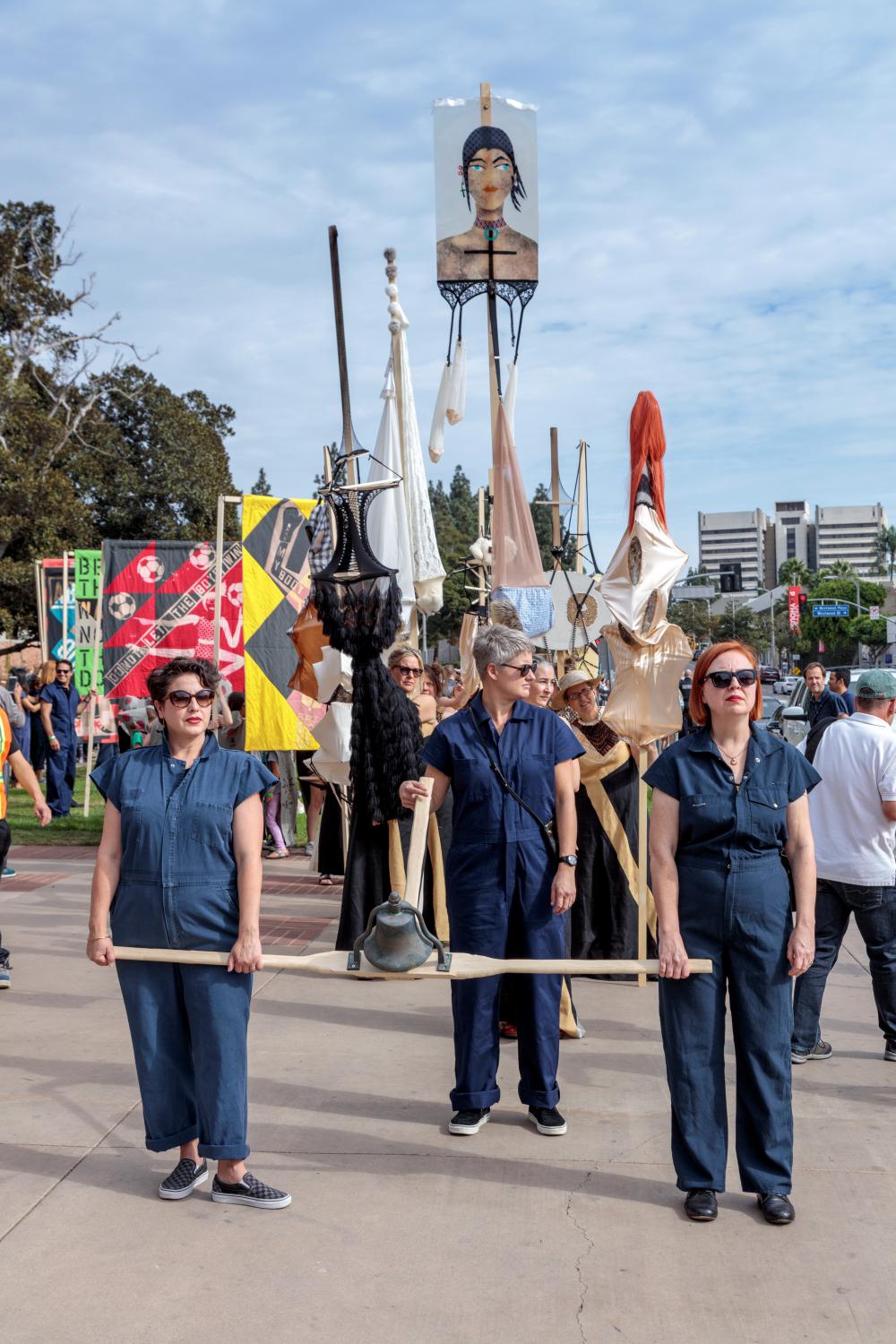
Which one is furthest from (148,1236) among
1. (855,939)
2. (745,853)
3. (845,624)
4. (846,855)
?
(845,624)

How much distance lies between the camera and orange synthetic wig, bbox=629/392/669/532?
6664 millimetres

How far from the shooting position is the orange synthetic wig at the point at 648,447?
666 cm

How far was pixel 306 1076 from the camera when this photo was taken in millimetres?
5461

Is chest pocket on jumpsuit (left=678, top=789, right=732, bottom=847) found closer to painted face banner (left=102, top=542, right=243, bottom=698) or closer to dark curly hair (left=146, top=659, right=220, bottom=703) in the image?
dark curly hair (left=146, top=659, right=220, bottom=703)

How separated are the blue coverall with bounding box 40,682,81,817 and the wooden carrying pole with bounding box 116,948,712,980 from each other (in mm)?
11583

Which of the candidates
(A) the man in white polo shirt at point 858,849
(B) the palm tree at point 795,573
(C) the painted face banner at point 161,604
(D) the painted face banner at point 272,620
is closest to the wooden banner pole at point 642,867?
(A) the man in white polo shirt at point 858,849

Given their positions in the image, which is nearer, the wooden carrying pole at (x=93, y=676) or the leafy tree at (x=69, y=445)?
the wooden carrying pole at (x=93, y=676)

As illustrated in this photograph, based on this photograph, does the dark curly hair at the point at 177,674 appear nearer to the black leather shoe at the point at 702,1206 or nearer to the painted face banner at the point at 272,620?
the black leather shoe at the point at 702,1206

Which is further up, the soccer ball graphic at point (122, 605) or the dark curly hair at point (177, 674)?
the soccer ball graphic at point (122, 605)

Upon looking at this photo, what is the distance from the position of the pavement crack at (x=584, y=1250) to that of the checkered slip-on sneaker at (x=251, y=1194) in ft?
2.88

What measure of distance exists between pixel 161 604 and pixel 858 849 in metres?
8.99

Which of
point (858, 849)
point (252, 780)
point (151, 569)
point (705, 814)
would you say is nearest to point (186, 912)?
point (252, 780)

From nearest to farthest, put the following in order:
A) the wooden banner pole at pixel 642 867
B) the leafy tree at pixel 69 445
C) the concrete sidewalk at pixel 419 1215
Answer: the concrete sidewalk at pixel 419 1215 < the wooden banner pole at pixel 642 867 < the leafy tree at pixel 69 445

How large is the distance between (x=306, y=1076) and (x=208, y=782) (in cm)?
194
